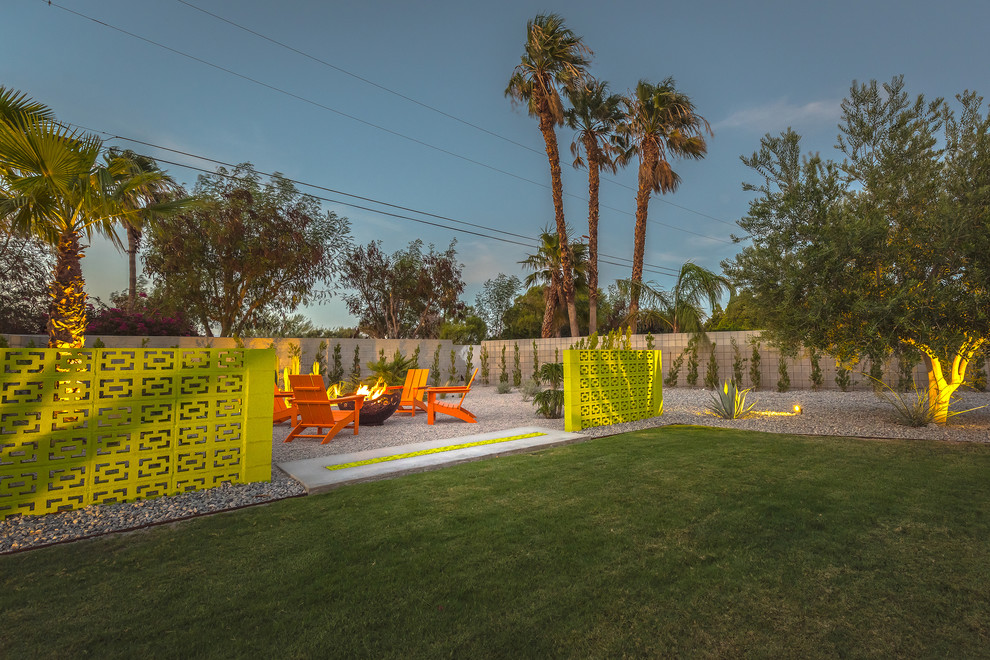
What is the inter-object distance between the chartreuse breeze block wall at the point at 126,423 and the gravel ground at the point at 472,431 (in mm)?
162

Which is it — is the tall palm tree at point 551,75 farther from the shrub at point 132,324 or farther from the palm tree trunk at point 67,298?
the palm tree trunk at point 67,298

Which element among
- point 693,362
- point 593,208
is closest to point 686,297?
point 693,362

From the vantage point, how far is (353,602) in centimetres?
216

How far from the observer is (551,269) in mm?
18703

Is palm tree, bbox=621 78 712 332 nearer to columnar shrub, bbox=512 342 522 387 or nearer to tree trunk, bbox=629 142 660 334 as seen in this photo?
tree trunk, bbox=629 142 660 334

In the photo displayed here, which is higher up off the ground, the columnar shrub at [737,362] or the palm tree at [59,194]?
the palm tree at [59,194]

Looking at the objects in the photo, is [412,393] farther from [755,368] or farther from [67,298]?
[755,368]

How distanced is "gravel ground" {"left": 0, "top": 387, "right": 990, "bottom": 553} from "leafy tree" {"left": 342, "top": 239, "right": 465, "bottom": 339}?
11458mm

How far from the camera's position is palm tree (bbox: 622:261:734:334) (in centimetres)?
1396

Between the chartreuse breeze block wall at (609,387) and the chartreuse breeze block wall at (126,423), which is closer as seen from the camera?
the chartreuse breeze block wall at (126,423)

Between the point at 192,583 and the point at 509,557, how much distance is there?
168 cm

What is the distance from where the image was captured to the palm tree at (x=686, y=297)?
13961mm

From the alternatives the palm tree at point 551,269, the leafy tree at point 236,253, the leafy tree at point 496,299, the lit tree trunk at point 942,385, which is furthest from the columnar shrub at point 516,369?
the leafy tree at point 496,299

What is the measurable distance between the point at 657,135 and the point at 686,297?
6.13m
